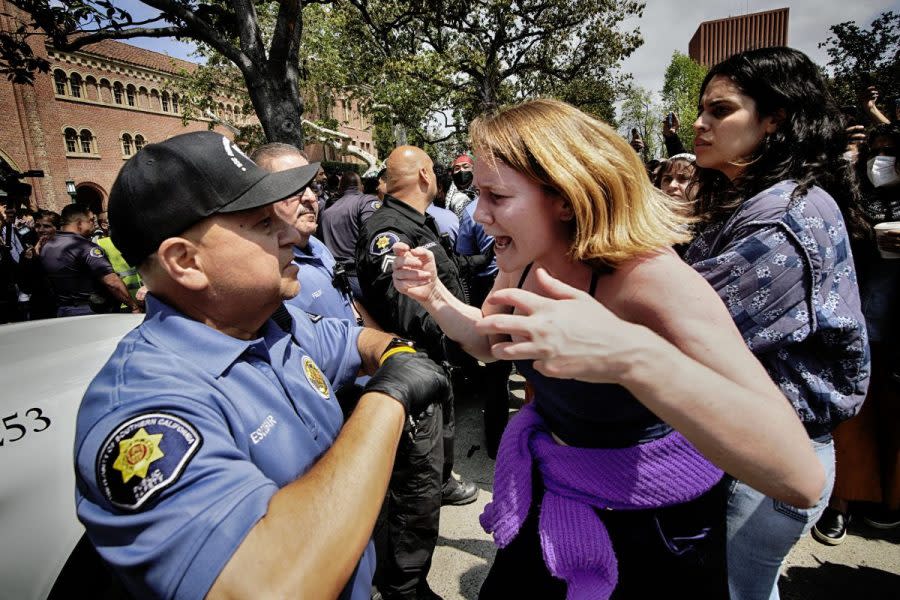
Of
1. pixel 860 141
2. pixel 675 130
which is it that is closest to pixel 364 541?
pixel 675 130

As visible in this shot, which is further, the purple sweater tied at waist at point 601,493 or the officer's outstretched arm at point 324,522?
the purple sweater tied at waist at point 601,493

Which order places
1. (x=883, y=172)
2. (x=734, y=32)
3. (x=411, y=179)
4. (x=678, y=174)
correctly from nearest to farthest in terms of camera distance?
(x=883, y=172) < (x=411, y=179) < (x=678, y=174) < (x=734, y=32)

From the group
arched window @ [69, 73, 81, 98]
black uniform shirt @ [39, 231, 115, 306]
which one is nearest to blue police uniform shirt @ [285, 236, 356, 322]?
black uniform shirt @ [39, 231, 115, 306]

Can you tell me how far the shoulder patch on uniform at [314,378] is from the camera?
1.46 m

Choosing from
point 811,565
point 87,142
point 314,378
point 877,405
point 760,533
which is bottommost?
point 811,565

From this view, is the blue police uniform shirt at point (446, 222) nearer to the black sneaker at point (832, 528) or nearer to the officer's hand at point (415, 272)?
the officer's hand at point (415, 272)

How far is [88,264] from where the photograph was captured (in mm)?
5383

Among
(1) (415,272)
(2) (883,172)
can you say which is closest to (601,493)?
(1) (415,272)

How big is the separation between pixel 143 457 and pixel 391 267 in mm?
1908

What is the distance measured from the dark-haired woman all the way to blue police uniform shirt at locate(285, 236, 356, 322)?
1794mm

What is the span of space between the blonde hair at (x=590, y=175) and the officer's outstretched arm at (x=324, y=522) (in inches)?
28.6

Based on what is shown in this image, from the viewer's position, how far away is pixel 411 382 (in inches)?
53.5

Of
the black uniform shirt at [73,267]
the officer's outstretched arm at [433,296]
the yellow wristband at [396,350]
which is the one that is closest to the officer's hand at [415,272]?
the officer's outstretched arm at [433,296]

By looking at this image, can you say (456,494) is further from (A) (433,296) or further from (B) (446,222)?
(B) (446,222)
